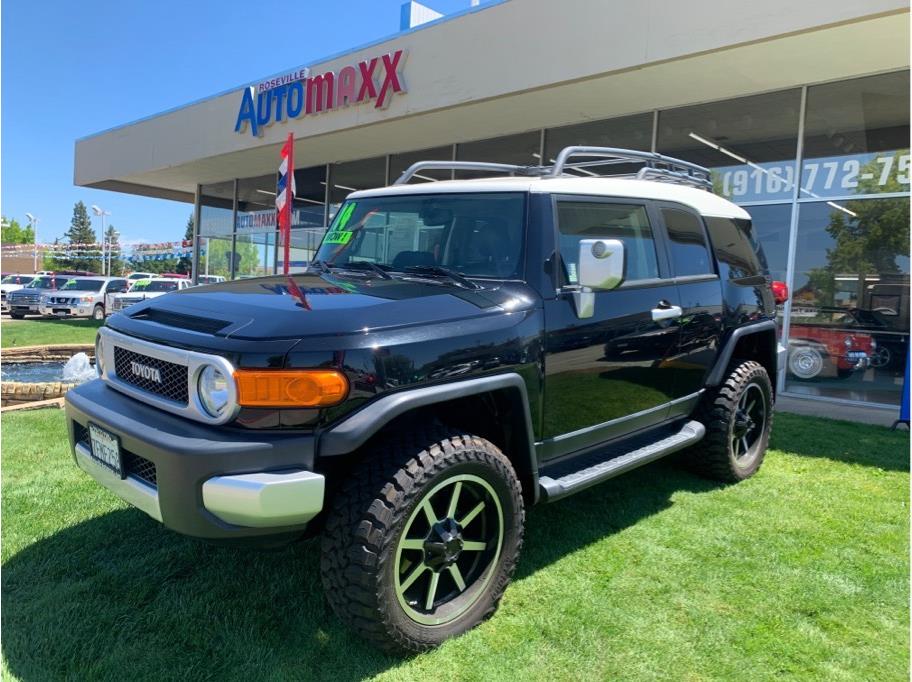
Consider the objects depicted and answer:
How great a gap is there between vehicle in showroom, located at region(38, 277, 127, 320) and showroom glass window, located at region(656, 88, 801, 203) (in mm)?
18689

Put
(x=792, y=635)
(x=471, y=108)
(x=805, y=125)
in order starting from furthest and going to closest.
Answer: (x=471, y=108), (x=805, y=125), (x=792, y=635)

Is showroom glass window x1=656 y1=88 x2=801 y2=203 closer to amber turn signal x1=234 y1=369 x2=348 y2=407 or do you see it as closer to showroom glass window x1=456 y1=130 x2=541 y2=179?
showroom glass window x1=456 y1=130 x2=541 y2=179

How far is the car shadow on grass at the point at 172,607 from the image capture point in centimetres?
247

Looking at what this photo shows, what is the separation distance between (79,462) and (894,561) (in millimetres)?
4152

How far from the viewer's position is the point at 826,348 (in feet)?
27.0

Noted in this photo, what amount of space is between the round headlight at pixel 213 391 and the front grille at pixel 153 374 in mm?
143

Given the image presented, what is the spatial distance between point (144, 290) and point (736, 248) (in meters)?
20.9

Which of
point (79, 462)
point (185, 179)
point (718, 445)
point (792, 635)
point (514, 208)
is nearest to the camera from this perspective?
point (792, 635)

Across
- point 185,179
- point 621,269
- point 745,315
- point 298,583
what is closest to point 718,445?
point 745,315

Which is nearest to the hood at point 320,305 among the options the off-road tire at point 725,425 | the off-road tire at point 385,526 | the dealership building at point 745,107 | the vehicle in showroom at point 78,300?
the off-road tire at point 385,526

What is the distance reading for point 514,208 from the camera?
3.22m

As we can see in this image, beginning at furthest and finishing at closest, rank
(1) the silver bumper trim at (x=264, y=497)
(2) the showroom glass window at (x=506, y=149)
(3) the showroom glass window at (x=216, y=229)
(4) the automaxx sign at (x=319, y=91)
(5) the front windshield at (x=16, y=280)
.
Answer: (5) the front windshield at (x=16, y=280) → (3) the showroom glass window at (x=216, y=229) → (2) the showroom glass window at (x=506, y=149) → (4) the automaxx sign at (x=319, y=91) → (1) the silver bumper trim at (x=264, y=497)

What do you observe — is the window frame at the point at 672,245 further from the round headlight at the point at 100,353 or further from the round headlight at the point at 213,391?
the round headlight at the point at 100,353

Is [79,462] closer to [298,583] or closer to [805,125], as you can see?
[298,583]
